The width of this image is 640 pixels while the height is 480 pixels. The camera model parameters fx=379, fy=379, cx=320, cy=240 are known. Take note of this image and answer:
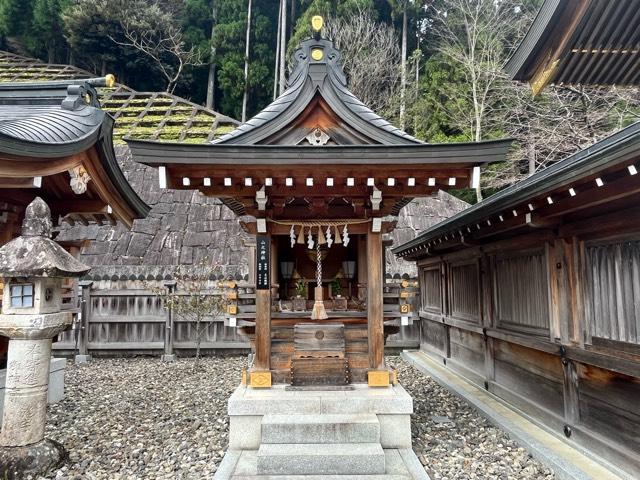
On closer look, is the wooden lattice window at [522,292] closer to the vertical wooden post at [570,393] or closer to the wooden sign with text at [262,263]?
A: the vertical wooden post at [570,393]

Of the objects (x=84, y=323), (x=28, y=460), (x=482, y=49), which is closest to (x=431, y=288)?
(x=28, y=460)

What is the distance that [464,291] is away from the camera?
814cm

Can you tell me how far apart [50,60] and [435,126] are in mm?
26688

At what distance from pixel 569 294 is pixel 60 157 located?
6737 mm

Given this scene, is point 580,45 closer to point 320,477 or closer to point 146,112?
point 320,477

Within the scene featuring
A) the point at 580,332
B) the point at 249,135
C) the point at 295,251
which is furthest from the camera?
the point at 295,251

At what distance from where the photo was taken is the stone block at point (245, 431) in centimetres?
467

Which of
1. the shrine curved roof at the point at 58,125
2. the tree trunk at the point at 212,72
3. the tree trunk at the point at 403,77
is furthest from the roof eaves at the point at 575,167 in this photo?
the tree trunk at the point at 212,72

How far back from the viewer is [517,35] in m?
17.6

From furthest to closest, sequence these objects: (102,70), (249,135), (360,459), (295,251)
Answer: (102,70) → (295,251) → (249,135) → (360,459)

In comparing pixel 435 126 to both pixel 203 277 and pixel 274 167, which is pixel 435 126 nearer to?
pixel 203 277

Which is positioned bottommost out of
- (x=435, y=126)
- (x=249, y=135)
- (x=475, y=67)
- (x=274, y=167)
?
(x=274, y=167)

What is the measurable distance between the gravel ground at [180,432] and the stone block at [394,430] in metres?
0.28

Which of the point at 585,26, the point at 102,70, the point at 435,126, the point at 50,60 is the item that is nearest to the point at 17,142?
the point at 585,26
